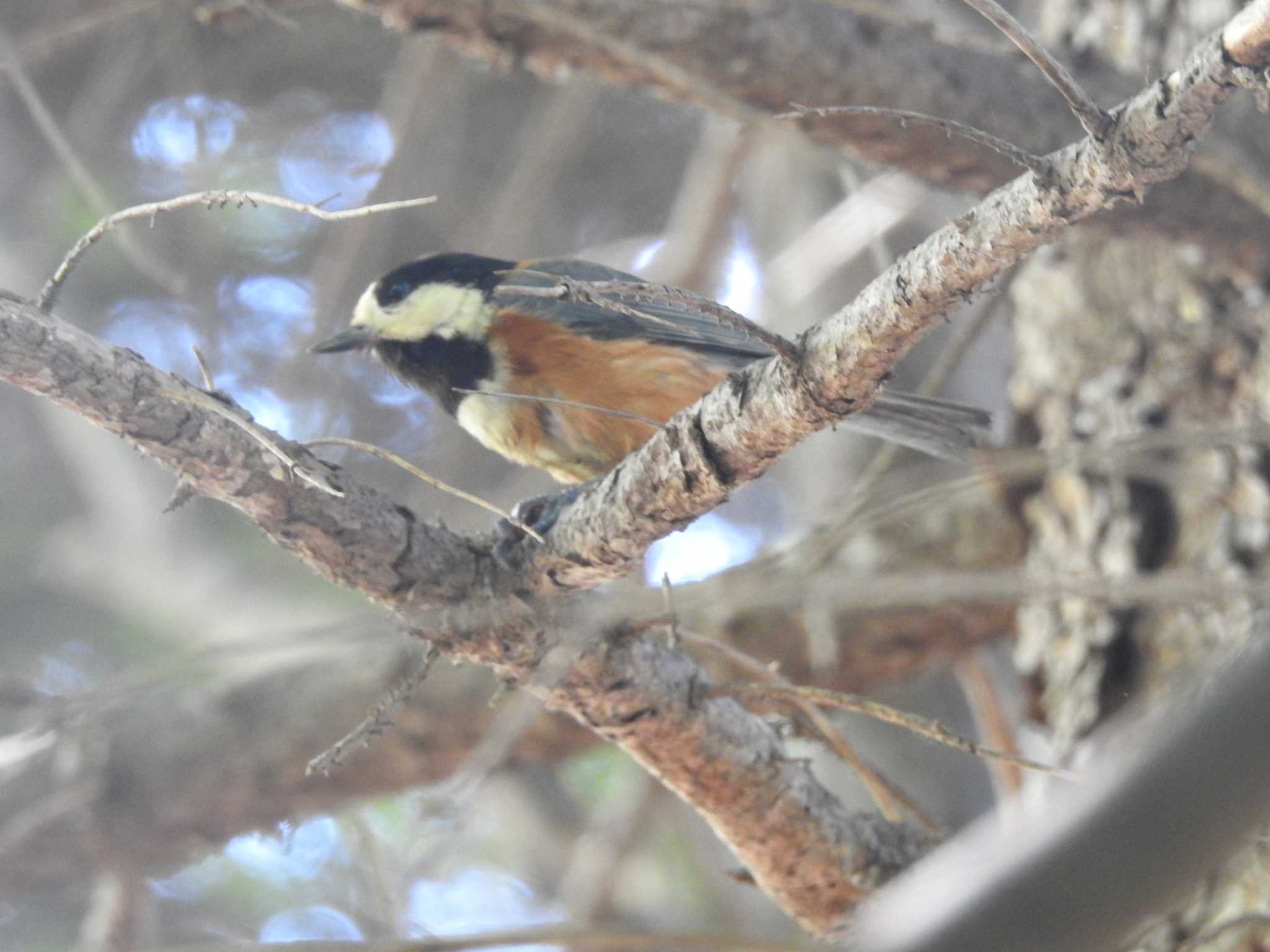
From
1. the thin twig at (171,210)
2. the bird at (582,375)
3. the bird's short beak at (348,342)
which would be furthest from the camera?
the bird's short beak at (348,342)

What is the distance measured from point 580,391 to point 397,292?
63 cm

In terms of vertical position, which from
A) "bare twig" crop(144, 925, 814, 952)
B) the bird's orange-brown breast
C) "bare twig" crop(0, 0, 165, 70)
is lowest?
"bare twig" crop(144, 925, 814, 952)

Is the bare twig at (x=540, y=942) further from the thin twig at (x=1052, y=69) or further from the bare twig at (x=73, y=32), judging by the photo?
the bare twig at (x=73, y=32)

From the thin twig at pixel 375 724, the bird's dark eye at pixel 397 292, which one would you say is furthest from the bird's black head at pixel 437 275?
the thin twig at pixel 375 724

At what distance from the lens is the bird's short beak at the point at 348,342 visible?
10.6ft

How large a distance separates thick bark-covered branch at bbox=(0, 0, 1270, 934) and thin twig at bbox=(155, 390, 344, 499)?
16 mm

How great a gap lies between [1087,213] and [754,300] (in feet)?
9.28

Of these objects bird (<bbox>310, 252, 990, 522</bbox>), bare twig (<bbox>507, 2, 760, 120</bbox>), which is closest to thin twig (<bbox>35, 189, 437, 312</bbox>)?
bare twig (<bbox>507, 2, 760, 120</bbox>)

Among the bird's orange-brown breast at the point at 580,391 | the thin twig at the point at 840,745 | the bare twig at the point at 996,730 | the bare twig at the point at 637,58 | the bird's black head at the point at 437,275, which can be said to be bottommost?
the thin twig at the point at 840,745

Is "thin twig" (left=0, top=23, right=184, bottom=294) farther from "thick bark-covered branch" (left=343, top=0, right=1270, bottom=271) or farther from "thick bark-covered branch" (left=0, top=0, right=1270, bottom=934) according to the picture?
"thick bark-covered branch" (left=0, top=0, right=1270, bottom=934)

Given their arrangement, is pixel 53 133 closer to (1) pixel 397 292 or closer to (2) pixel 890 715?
(1) pixel 397 292

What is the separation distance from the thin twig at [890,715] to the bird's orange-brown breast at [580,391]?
3.43 feet

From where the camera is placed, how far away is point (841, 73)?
2736 mm

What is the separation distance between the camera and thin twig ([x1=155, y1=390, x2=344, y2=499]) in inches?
62.1
